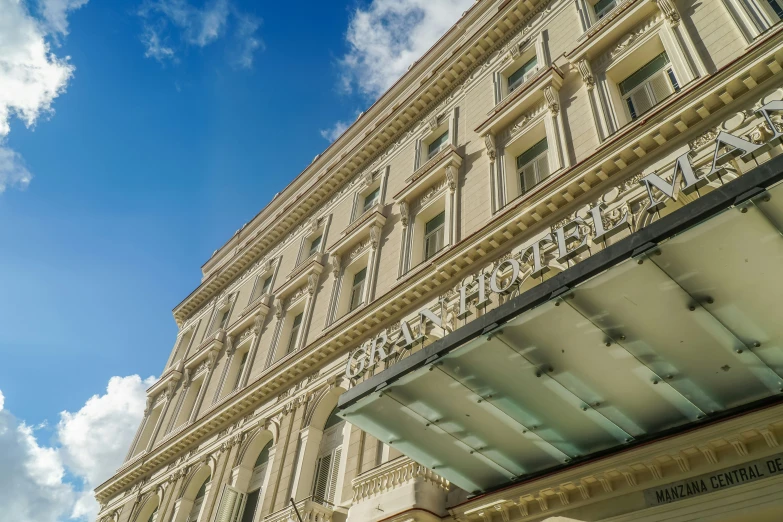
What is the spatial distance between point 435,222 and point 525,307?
13092mm

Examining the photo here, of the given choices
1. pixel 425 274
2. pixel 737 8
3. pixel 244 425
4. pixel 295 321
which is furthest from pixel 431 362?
pixel 295 321

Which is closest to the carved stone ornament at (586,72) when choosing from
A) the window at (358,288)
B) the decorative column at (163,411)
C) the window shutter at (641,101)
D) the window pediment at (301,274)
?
the window shutter at (641,101)

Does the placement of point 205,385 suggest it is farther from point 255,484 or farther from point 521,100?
point 521,100

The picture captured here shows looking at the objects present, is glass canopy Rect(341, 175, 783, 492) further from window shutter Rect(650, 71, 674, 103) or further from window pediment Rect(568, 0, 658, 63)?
window pediment Rect(568, 0, 658, 63)

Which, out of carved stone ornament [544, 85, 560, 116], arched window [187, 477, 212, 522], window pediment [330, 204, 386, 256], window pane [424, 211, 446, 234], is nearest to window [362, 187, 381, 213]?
window pediment [330, 204, 386, 256]

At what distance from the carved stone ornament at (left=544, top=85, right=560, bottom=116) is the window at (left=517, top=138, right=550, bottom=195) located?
3.98ft

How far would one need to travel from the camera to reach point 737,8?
15.1 meters

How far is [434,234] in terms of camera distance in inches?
860

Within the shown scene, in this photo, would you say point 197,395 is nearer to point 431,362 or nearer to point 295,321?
point 295,321

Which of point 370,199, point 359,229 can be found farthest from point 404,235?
point 370,199

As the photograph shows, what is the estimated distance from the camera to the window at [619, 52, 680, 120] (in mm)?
16594

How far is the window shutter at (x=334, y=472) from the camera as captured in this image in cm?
1695

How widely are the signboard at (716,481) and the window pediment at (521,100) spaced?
13585mm

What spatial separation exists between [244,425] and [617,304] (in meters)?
17.1
